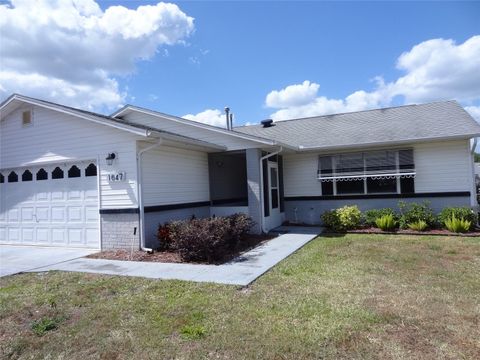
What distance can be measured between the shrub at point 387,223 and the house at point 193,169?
47.6 inches

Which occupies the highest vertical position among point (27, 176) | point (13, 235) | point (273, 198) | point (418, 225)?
point (27, 176)

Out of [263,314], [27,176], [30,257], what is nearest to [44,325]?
[263,314]

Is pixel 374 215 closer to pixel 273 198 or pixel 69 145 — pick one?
pixel 273 198

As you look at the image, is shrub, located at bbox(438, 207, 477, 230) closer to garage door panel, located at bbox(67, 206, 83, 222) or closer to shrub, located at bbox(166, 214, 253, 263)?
shrub, located at bbox(166, 214, 253, 263)

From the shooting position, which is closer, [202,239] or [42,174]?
[202,239]

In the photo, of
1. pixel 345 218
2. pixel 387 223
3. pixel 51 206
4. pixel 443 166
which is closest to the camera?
pixel 51 206

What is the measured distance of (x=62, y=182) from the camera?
1065 cm

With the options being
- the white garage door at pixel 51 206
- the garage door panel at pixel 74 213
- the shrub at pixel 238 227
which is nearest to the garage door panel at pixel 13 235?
the white garage door at pixel 51 206

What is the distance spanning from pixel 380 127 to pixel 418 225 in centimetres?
428

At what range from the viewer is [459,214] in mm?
11375

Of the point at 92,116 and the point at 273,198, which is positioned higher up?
the point at 92,116

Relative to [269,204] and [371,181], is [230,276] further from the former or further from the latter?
[371,181]

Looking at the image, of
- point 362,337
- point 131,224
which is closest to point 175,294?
point 362,337

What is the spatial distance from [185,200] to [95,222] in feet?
9.24
